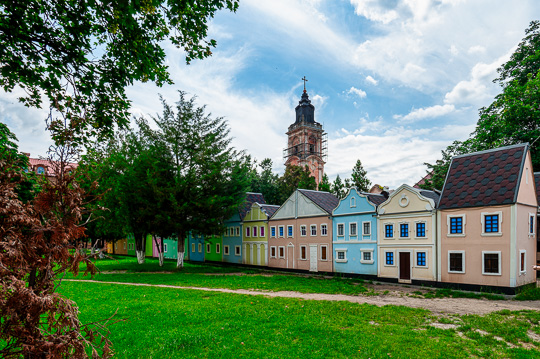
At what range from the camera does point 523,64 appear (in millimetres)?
29812

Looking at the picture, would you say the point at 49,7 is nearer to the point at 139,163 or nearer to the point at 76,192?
the point at 76,192

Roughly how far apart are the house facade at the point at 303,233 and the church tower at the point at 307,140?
48944mm

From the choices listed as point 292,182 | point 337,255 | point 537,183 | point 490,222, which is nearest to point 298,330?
point 490,222

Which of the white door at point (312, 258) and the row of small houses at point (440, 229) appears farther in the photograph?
the white door at point (312, 258)

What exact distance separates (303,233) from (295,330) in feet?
79.4

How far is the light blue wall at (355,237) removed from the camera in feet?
92.8

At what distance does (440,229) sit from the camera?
2416cm

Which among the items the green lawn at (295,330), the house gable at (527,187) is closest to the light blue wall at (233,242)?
the green lawn at (295,330)

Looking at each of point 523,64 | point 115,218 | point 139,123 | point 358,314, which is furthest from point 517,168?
point 115,218

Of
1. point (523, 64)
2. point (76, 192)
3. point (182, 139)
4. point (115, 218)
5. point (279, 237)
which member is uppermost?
point (523, 64)

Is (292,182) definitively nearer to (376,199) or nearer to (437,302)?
(376,199)

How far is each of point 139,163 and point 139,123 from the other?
16.1ft

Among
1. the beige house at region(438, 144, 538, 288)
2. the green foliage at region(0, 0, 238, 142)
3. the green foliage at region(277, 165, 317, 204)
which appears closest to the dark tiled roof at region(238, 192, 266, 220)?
the green foliage at region(277, 165, 317, 204)

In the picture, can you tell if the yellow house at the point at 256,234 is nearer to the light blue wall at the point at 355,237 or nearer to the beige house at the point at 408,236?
the light blue wall at the point at 355,237
